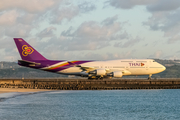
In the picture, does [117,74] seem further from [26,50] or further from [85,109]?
[85,109]

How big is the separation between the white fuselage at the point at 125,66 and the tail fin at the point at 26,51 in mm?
9723

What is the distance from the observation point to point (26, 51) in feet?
320

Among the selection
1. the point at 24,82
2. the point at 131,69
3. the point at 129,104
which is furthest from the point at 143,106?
the point at 24,82

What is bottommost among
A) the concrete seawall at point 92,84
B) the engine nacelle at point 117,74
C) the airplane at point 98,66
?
the concrete seawall at point 92,84

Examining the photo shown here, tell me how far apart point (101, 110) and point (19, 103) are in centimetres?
1476

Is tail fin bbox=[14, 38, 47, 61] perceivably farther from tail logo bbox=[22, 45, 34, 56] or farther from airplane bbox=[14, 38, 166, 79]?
airplane bbox=[14, 38, 166, 79]

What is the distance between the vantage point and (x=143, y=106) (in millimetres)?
61781

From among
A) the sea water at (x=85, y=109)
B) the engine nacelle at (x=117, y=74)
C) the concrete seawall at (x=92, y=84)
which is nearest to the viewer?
the sea water at (x=85, y=109)

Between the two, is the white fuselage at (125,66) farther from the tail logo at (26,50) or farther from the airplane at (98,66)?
the tail logo at (26,50)

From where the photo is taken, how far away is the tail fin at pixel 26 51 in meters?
97.0

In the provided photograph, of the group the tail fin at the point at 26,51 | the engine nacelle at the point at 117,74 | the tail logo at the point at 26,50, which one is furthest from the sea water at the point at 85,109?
the tail logo at the point at 26,50

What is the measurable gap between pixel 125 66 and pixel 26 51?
96.0 feet

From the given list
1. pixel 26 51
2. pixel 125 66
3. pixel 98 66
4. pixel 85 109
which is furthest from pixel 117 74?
pixel 85 109

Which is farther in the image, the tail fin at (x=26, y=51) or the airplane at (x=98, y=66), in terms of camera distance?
the tail fin at (x=26, y=51)
